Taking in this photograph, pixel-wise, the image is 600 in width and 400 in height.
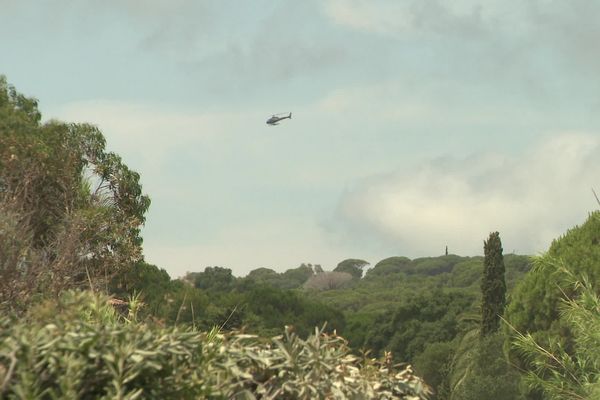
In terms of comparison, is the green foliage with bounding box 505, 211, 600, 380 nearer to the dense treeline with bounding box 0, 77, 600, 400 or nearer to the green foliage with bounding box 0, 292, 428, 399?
the dense treeline with bounding box 0, 77, 600, 400

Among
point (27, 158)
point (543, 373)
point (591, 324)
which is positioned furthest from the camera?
point (27, 158)

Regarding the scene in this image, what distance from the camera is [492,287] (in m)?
43.5

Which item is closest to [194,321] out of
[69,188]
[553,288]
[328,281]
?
[553,288]

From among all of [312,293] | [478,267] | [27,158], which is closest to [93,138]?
[27,158]

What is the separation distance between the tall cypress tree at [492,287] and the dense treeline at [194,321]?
0.07m

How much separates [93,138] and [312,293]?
307 ft

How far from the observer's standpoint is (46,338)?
721cm

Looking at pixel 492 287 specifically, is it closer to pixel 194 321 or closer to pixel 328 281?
pixel 194 321

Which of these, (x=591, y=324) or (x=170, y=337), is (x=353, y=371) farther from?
(x=591, y=324)

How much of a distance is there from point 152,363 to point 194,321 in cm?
798

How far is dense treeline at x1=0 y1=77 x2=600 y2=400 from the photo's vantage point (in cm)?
724

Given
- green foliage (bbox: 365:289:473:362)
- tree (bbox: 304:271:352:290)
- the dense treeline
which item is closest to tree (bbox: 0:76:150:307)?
the dense treeline

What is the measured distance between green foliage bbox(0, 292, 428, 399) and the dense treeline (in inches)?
0.5

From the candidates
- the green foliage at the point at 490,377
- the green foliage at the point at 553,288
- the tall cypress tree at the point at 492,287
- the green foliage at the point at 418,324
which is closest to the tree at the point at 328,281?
the green foliage at the point at 418,324
